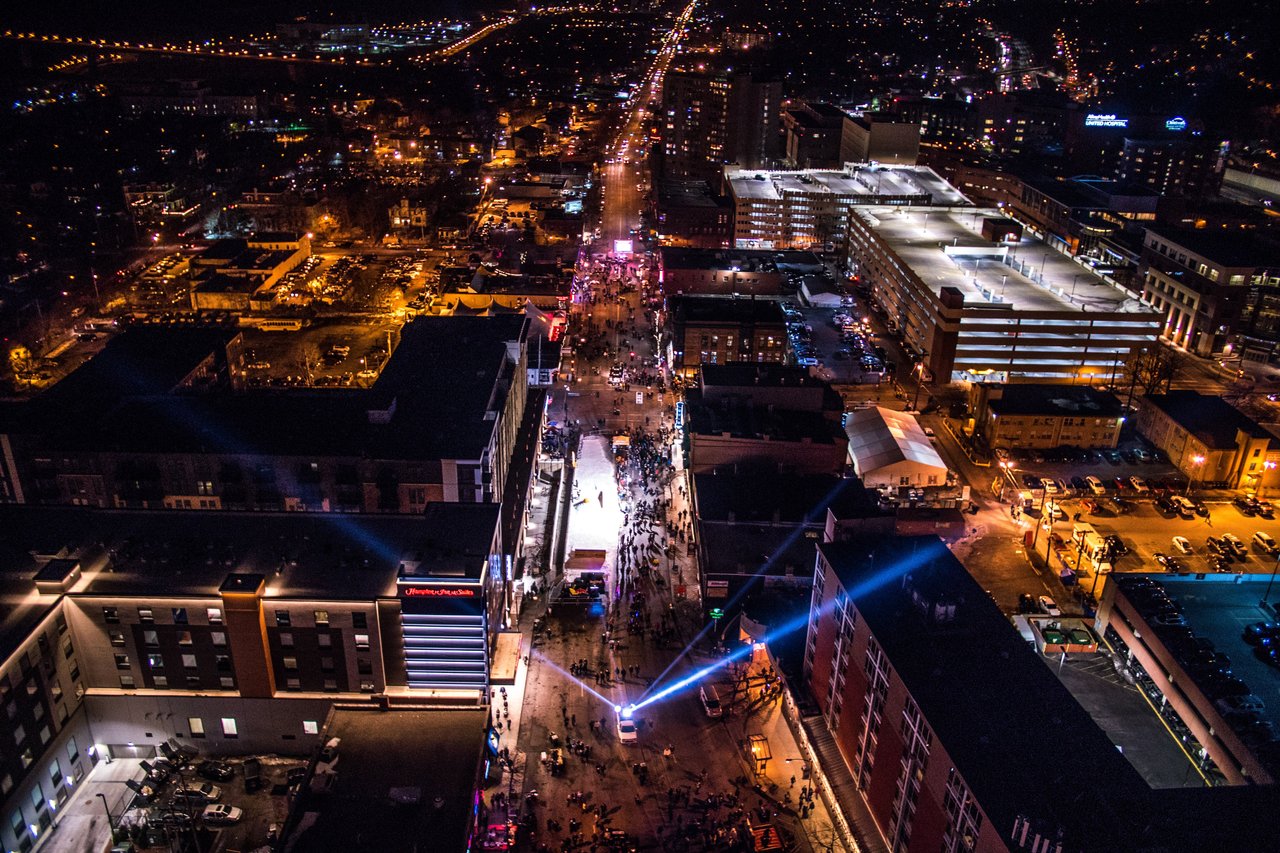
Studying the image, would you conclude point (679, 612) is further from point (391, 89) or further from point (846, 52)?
point (846, 52)

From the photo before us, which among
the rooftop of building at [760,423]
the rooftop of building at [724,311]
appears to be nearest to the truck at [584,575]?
the rooftop of building at [760,423]

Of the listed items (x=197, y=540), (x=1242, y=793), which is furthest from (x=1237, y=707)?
(x=197, y=540)

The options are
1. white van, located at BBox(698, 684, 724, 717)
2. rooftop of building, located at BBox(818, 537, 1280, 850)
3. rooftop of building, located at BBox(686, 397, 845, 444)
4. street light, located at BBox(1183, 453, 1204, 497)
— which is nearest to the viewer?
rooftop of building, located at BBox(818, 537, 1280, 850)

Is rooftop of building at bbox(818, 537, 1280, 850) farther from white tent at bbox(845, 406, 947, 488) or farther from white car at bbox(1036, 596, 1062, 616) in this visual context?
white tent at bbox(845, 406, 947, 488)

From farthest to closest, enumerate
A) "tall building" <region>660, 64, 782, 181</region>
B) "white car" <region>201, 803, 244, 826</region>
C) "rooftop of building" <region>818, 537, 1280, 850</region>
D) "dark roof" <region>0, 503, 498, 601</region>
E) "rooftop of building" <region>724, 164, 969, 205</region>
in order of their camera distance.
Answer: "tall building" <region>660, 64, 782, 181</region>
"rooftop of building" <region>724, 164, 969, 205</region>
"dark roof" <region>0, 503, 498, 601</region>
"white car" <region>201, 803, 244, 826</region>
"rooftop of building" <region>818, 537, 1280, 850</region>

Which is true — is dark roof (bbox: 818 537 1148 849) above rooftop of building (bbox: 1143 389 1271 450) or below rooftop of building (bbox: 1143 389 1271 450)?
above

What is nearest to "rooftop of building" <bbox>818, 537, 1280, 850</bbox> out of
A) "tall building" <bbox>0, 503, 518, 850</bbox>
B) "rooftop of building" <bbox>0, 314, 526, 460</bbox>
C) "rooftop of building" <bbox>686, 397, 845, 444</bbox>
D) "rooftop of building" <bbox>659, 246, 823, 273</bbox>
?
"tall building" <bbox>0, 503, 518, 850</bbox>
